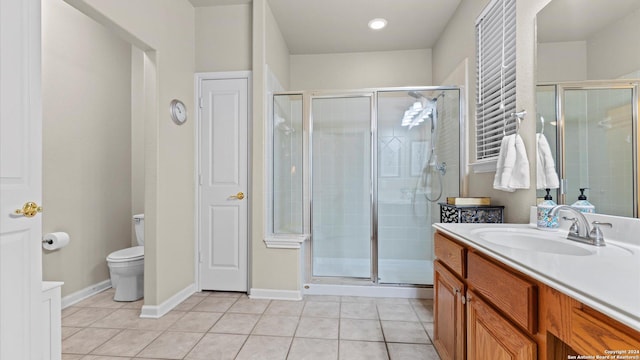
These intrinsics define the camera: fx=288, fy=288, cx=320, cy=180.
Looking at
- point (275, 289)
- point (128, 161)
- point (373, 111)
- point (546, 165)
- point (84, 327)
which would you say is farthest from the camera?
point (128, 161)

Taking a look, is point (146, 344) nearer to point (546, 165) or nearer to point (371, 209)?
point (371, 209)

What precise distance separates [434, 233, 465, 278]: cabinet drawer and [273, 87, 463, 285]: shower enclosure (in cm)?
115

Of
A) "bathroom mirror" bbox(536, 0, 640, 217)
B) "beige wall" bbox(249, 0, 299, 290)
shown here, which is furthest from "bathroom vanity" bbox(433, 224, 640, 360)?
"beige wall" bbox(249, 0, 299, 290)

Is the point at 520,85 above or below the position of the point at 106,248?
above

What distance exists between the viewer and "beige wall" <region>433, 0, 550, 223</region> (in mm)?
1650

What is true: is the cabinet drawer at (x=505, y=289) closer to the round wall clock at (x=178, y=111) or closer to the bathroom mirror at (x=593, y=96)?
the bathroom mirror at (x=593, y=96)

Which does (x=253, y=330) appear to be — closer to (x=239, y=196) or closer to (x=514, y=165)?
(x=239, y=196)

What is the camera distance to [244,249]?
111 inches

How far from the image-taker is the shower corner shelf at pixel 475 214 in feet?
6.36

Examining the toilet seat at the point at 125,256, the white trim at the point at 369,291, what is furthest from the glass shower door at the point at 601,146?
the toilet seat at the point at 125,256

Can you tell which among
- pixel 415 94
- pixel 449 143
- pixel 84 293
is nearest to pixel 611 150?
pixel 449 143

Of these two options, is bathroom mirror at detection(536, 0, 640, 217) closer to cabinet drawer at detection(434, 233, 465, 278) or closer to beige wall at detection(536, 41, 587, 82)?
beige wall at detection(536, 41, 587, 82)

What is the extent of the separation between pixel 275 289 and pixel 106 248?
5.98 feet

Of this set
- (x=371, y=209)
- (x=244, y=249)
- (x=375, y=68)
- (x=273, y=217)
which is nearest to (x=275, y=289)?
(x=244, y=249)
